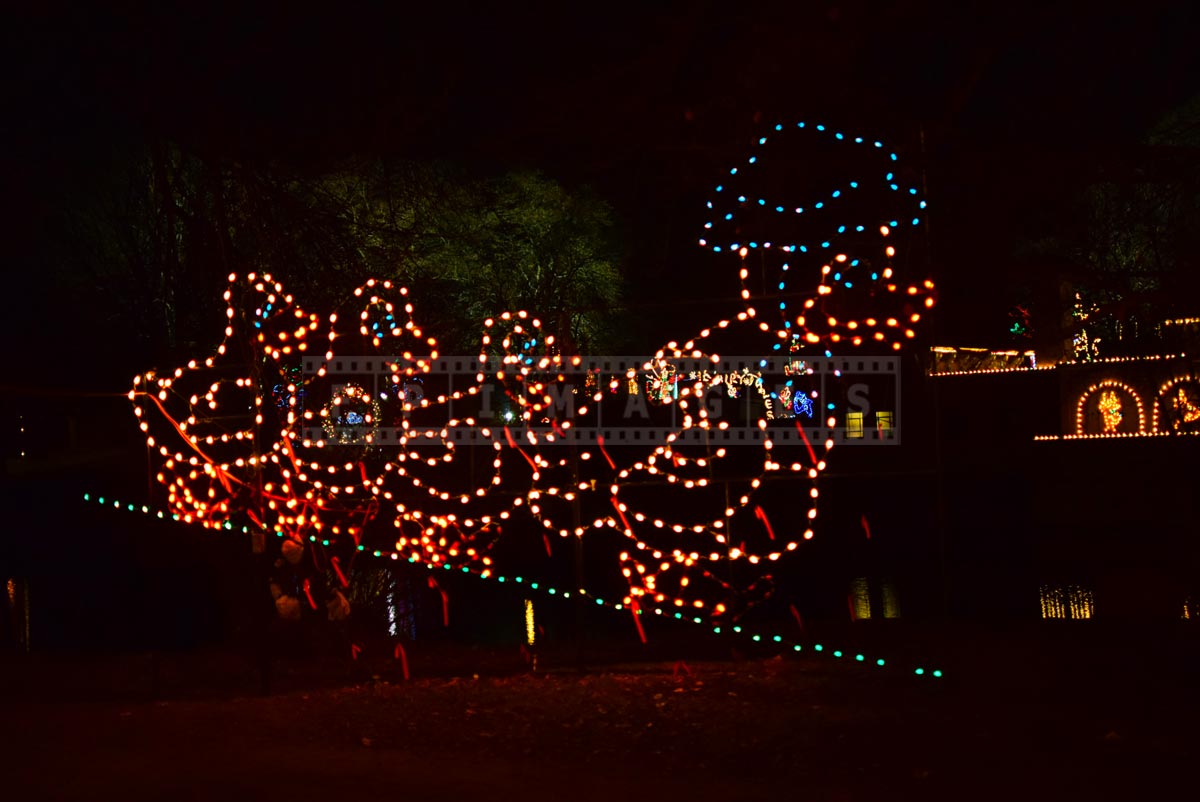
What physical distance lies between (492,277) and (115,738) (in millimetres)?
18721

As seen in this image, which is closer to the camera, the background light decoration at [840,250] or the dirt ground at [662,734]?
the dirt ground at [662,734]

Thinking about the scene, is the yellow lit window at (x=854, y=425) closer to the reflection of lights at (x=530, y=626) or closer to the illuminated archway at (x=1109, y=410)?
the illuminated archway at (x=1109, y=410)

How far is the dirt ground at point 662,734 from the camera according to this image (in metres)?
4.96

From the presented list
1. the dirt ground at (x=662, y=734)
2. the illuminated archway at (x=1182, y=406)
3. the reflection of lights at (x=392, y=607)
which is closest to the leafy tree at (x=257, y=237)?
the dirt ground at (x=662, y=734)

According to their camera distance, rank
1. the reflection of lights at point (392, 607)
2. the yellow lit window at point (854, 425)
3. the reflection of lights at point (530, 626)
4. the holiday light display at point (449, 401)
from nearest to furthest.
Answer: the holiday light display at point (449, 401) → the reflection of lights at point (530, 626) → the reflection of lights at point (392, 607) → the yellow lit window at point (854, 425)

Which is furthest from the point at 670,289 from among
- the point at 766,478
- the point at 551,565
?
the point at 766,478

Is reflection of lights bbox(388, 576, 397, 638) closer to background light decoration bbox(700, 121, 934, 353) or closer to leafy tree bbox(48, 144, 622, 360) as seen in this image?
leafy tree bbox(48, 144, 622, 360)

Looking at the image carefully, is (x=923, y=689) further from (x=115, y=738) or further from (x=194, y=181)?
(x=194, y=181)

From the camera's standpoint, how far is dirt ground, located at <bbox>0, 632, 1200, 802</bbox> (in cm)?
496

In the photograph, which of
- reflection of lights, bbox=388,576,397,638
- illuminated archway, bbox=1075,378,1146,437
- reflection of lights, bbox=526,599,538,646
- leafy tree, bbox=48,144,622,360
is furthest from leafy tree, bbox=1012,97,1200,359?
reflection of lights, bbox=388,576,397,638

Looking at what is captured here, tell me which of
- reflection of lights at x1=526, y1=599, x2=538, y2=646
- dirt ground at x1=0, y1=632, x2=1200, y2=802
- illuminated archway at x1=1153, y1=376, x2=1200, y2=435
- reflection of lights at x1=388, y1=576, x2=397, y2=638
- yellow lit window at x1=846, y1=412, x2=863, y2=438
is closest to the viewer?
dirt ground at x1=0, y1=632, x2=1200, y2=802

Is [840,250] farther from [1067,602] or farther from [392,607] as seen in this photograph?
[392,607]

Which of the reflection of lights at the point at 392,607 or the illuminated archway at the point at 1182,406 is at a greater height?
the illuminated archway at the point at 1182,406

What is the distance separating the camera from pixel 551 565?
1614 centimetres
